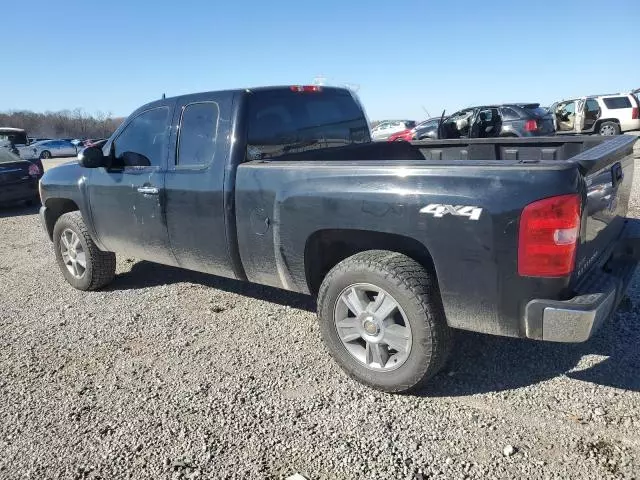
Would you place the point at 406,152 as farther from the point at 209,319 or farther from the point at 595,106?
the point at 595,106

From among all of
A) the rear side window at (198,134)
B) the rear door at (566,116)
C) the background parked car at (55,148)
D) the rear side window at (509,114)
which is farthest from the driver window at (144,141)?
the background parked car at (55,148)

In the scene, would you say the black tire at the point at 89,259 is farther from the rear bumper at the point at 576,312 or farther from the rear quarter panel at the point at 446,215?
the rear bumper at the point at 576,312

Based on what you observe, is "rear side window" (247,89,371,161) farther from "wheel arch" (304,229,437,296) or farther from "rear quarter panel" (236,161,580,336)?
"wheel arch" (304,229,437,296)

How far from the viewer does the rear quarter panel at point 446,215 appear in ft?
7.84

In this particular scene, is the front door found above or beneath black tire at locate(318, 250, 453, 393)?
above

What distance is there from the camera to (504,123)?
14.5 metres

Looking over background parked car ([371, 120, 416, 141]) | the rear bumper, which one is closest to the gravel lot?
the rear bumper

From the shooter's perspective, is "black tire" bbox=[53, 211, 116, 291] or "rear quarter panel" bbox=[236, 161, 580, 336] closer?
"rear quarter panel" bbox=[236, 161, 580, 336]

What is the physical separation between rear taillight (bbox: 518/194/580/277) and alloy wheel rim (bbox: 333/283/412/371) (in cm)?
76

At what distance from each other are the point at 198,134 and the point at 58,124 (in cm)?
8543

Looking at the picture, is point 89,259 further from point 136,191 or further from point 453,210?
point 453,210

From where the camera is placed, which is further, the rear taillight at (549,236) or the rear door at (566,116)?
the rear door at (566,116)

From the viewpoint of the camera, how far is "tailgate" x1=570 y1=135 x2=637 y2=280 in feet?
8.25

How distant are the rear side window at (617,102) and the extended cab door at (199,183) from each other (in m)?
18.6
